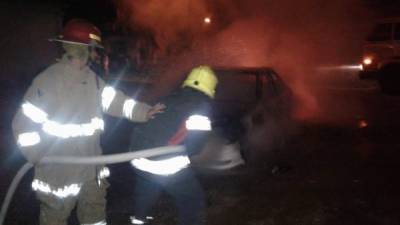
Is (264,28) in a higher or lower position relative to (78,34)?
higher

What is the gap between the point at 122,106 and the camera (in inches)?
143

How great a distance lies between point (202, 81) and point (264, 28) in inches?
874

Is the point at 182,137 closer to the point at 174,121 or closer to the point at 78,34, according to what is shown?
the point at 174,121

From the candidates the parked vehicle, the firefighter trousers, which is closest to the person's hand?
the firefighter trousers

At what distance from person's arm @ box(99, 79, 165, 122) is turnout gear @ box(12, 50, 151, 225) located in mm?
27

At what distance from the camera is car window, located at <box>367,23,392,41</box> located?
1506cm

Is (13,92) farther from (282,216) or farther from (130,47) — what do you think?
(130,47)

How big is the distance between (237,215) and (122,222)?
118cm

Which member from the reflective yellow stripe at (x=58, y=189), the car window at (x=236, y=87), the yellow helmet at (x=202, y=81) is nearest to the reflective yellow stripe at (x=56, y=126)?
the reflective yellow stripe at (x=58, y=189)

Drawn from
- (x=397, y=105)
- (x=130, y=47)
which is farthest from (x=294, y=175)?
(x=130, y=47)

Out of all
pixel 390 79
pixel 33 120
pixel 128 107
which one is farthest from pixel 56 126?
pixel 390 79

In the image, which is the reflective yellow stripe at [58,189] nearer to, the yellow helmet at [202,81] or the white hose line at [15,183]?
the white hose line at [15,183]

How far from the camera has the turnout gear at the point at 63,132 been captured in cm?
315

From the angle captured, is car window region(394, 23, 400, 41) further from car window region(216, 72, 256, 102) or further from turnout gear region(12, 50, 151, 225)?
turnout gear region(12, 50, 151, 225)
